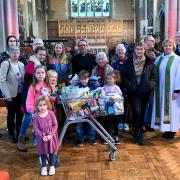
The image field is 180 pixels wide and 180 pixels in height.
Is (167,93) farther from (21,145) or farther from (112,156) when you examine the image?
(21,145)

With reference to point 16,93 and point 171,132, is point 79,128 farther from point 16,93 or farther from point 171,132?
point 171,132

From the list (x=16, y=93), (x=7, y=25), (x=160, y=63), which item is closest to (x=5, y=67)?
(x=16, y=93)

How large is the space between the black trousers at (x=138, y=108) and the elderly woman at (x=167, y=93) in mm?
199

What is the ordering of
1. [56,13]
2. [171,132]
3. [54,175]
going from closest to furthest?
[54,175], [171,132], [56,13]

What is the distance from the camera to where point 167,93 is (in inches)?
181

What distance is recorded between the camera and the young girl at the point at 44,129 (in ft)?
11.5

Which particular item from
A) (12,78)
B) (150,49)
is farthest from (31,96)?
(150,49)

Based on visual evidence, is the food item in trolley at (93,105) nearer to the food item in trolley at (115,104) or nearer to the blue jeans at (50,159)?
the food item in trolley at (115,104)

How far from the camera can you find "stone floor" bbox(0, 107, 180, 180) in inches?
138

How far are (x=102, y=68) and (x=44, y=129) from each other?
4.82 feet

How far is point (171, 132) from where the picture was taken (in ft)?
15.9

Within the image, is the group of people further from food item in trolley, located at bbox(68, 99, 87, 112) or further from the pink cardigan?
food item in trolley, located at bbox(68, 99, 87, 112)

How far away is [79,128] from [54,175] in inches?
41.9

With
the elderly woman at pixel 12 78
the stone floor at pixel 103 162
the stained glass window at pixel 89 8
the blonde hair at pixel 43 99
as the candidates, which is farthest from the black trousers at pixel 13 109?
the stained glass window at pixel 89 8
